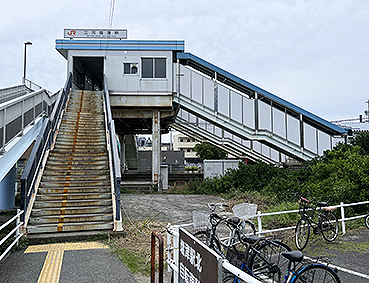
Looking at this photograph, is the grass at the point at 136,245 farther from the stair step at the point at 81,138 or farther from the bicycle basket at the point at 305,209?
the stair step at the point at 81,138

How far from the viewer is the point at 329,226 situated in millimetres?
6977

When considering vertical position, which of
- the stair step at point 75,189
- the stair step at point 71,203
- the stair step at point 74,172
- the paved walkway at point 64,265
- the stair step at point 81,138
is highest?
the stair step at point 81,138

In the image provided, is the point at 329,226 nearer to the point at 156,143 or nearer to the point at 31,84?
the point at 156,143

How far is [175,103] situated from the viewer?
18.7 meters

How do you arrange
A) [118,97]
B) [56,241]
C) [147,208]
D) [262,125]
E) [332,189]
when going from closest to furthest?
1. [56,241]
2. [332,189]
3. [147,208]
4. [262,125]
5. [118,97]

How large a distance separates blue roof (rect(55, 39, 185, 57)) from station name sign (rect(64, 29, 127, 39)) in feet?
2.22

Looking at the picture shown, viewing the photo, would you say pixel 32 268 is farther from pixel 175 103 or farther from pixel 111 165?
pixel 175 103

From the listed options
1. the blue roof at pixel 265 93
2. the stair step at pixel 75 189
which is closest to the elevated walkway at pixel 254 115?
the blue roof at pixel 265 93

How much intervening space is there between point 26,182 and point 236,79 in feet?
43.4

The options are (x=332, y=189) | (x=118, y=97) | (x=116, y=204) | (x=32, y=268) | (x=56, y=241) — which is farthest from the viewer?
(x=118, y=97)

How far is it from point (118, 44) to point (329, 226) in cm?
1593

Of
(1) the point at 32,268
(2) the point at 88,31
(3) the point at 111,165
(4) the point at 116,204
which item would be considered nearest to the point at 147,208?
(3) the point at 111,165

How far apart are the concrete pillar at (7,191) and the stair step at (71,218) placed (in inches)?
211

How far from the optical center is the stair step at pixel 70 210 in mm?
8016
